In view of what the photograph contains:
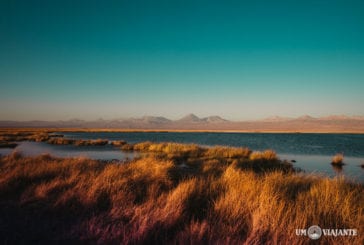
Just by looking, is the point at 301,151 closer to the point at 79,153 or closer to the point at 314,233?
the point at 79,153

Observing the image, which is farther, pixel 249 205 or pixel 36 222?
pixel 249 205

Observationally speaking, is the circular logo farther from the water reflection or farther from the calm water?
the water reflection

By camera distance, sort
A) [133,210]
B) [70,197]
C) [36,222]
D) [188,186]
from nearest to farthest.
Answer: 1. [36,222]
2. [133,210]
3. [70,197]
4. [188,186]

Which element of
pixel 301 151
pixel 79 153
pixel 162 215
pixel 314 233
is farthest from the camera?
pixel 301 151

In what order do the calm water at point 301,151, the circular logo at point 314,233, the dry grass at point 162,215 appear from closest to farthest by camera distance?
the dry grass at point 162,215
the circular logo at point 314,233
the calm water at point 301,151

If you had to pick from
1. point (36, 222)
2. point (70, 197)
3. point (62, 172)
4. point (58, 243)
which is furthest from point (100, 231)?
point (62, 172)

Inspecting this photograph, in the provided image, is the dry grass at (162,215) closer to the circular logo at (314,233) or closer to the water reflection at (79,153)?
the circular logo at (314,233)

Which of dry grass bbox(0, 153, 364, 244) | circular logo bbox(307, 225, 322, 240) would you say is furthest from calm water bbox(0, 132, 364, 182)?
circular logo bbox(307, 225, 322, 240)

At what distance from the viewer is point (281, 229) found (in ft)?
13.9

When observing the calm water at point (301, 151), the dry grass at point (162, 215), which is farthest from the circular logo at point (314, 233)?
the calm water at point (301, 151)

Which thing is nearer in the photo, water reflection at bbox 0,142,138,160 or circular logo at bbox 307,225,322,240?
circular logo at bbox 307,225,322,240

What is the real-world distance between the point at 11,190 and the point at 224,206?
6018 millimetres

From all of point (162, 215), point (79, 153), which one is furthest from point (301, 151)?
point (162, 215)

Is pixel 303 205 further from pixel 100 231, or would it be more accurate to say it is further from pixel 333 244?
pixel 100 231
